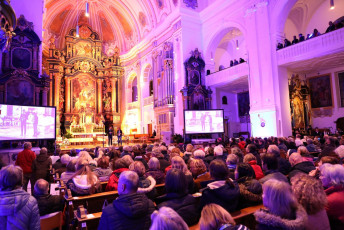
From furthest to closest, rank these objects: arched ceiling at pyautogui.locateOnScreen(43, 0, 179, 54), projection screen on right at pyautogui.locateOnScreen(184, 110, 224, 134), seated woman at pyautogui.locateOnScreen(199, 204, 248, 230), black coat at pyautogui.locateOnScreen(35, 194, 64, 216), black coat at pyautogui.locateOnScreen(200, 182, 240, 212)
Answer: arched ceiling at pyautogui.locateOnScreen(43, 0, 179, 54) < projection screen on right at pyautogui.locateOnScreen(184, 110, 224, 134) < black coat at pyautogui.locateOnScreen(35, 194, 64, 216) < black coat at pyautogui.locateOnScreen(200, 182, 240, 212) < seated woman at pyautogui.locateOnScreen(199, 204, 248, 230)

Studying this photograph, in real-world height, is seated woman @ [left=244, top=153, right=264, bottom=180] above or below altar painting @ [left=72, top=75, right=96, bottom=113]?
below

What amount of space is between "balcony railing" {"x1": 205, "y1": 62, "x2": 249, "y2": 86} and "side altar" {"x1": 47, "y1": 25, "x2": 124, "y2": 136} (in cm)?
993

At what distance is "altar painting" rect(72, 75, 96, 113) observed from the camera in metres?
22.2

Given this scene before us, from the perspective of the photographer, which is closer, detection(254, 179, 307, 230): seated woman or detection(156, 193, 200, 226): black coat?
detection(254, 179, 307, 230): seated woman

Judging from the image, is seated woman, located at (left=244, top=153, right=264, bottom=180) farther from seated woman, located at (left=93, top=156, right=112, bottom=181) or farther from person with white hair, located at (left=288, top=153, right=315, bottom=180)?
seated woman, located at (left=93, top=156, right=112, bottom=181)

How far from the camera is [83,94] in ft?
74.4

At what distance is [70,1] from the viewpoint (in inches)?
835

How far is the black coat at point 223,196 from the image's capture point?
7.63 feet

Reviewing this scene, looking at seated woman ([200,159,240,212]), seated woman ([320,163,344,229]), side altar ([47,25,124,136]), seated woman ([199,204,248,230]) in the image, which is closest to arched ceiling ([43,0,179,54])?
side altar ([47,25,124,136])

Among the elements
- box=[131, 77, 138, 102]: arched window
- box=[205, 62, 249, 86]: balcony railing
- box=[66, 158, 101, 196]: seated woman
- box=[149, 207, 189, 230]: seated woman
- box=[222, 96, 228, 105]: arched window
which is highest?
box=[131, 77, 138, 102]: arched window

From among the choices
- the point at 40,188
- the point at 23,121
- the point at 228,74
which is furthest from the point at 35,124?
the point at 228,74

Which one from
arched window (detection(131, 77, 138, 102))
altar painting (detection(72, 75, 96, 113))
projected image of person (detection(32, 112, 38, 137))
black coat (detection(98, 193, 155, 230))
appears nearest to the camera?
black coat (detection(98, 193, 155, 230))

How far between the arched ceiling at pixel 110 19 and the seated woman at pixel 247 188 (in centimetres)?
1777

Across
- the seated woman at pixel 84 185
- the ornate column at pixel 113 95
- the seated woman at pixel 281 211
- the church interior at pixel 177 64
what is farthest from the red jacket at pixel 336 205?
the ornate column at pixel 113 95
